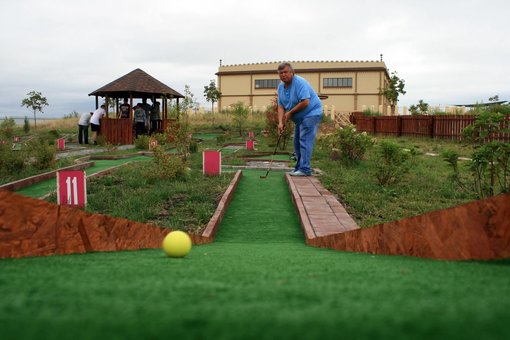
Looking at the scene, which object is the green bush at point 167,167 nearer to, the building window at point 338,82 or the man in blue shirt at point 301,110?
the man in blue shirt at point 301,110

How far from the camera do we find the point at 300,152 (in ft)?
29.0

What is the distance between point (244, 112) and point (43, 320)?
25359 mm

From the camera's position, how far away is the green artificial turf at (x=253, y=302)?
37.3 inches

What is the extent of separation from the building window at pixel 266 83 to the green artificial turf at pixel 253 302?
45688mm

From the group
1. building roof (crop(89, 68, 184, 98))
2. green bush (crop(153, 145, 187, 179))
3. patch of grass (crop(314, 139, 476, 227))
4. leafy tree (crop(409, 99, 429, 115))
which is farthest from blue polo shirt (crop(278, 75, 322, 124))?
leafy tree (crop(409, 99, 429, 115))

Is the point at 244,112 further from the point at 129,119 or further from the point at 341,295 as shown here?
the point at 341,295


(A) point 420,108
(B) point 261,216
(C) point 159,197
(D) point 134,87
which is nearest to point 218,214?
(B) point 261,216

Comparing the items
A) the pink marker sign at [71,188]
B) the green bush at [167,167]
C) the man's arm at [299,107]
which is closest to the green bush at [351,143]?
the man's arm at [299,107]

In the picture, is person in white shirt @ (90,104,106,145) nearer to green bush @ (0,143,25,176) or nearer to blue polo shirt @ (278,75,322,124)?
green bush @ (0,143,25,176)

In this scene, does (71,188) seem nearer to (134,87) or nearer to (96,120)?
(96,120)

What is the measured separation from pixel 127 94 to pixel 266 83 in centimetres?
2669

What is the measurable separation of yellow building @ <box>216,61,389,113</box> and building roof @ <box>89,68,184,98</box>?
832 inches

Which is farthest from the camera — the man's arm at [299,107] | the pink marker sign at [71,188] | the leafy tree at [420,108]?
the leafy tree at [420,108]

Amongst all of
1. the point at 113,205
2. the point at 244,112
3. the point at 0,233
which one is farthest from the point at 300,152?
the point at 244,112
